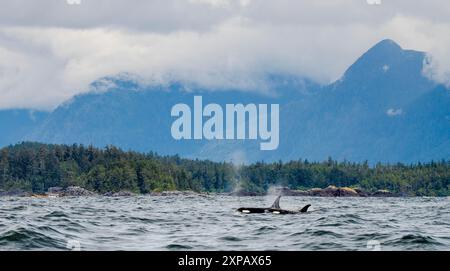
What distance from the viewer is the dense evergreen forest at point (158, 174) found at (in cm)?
15788

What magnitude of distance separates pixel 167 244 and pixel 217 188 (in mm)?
166295

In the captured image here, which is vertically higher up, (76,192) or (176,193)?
(76,192)

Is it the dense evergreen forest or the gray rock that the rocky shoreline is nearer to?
the gray rock

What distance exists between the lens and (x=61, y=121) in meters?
192

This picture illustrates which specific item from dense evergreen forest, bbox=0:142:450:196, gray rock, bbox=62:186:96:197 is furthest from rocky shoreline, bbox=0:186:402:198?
dense evergreen forest, bbox=0:142:450:196

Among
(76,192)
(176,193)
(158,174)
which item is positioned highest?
(158,174)

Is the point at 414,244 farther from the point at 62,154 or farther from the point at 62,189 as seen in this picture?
the point at 62,154

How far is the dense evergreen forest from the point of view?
158 metres

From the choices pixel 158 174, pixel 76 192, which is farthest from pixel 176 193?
pixel 158 174

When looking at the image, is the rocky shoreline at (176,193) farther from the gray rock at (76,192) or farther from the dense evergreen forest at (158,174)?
the dense evergreen forest at (158,174)

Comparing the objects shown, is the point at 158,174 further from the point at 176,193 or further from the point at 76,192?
the point at 76,192

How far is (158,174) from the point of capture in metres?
176

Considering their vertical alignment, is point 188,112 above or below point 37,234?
above
